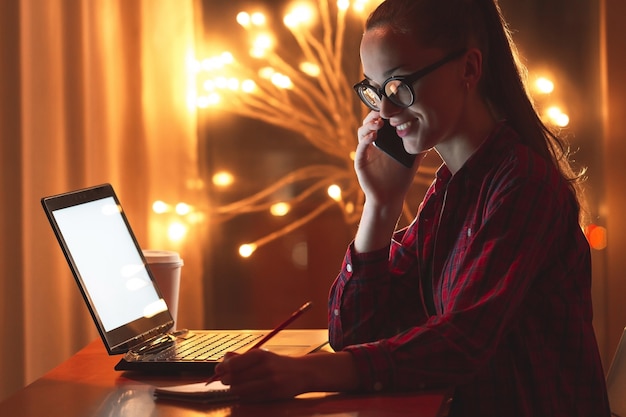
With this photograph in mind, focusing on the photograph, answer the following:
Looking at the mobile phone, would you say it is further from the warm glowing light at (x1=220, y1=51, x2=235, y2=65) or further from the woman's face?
the warm glowing light at (x1=220, y1=51, x2=235, y2=65)

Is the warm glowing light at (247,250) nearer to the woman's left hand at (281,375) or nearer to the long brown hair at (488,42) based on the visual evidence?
the long brown hair at (488,42)

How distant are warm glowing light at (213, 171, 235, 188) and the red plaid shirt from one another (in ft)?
6.58

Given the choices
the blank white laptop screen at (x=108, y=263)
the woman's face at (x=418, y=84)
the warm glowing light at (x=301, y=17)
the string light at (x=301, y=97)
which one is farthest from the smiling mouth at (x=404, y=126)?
the warm glowing light at (x=301, y=17)

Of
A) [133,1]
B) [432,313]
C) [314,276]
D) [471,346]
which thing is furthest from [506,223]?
[133,1]

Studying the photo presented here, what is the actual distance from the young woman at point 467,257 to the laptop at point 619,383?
30cm

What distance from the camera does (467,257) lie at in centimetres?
116

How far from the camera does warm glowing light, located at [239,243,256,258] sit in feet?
10.8

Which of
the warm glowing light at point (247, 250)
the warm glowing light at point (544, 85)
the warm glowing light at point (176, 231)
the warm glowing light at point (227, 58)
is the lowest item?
the warm glowing light at point (247, 250)

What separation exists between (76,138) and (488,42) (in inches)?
68.5

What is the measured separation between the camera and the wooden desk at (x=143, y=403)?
3.40 feet

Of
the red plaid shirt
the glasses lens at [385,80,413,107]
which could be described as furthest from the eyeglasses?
the red plaid shirt

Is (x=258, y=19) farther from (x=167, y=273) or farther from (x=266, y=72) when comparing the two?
(x=167, y=273)

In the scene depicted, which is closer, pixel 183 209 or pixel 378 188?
pixel 378 188

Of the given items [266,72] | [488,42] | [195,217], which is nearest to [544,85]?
[266,72]
